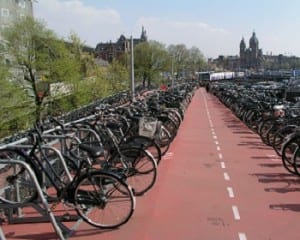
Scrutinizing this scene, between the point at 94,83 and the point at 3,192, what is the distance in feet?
108

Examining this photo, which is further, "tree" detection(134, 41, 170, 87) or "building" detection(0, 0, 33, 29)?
"tree" detection(134, 41, 170, 87)

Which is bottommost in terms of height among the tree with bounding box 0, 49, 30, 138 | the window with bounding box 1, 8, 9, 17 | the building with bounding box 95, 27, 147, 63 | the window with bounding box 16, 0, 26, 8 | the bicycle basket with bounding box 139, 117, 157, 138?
the tree with bounding box 0, 49, 30, 138

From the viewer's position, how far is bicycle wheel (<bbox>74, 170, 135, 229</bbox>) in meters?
5.23

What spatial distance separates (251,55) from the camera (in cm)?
16550

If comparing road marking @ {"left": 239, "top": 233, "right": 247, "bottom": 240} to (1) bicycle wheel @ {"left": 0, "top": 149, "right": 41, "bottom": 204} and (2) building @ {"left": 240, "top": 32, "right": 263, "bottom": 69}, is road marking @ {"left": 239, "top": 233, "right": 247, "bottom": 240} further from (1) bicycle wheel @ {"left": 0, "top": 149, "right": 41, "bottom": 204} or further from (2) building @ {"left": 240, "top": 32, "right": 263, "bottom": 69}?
(2) building @ {"left": 240, "top": 32, "right": 263, "bottom": 69}

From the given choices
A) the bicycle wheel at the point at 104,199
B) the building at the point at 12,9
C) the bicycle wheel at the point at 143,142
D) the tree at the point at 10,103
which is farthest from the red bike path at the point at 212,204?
the building at the point at 12,9

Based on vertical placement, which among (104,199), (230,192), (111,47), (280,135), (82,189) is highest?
(111,47)

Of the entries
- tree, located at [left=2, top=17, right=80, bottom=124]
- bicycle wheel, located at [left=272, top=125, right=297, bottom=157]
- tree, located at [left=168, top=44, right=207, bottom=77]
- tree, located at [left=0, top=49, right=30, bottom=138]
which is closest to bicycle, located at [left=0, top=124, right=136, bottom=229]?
bicycle wheel, located at [left=272, top=125, right=297, bottom=157]

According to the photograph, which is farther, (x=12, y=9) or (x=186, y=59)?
(x=186, y=59)

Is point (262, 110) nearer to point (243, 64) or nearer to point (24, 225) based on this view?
point (24, 225)

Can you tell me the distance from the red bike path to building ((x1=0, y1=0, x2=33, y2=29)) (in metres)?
42.1

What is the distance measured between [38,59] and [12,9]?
67.8 ft

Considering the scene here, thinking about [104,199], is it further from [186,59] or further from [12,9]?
[186,59]

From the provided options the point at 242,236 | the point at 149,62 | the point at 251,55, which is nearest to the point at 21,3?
the point at 149,62
